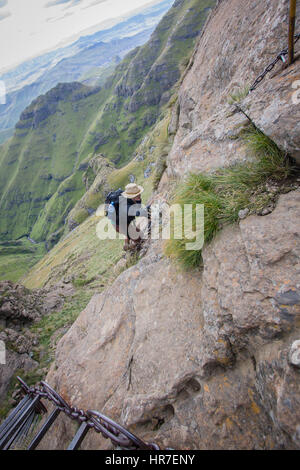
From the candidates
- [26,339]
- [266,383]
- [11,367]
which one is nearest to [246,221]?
[266,383]

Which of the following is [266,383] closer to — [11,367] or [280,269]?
[280,269]

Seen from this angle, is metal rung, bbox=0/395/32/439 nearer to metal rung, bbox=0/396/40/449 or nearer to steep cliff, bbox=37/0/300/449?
metal rung, bbox=0/396/40/449

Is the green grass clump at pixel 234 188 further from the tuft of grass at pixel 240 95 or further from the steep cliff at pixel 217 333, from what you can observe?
the tuft of grass at pixel 240 95

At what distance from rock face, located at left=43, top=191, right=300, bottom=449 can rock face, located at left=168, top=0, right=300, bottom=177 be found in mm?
1791

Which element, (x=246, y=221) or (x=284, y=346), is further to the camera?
(x=246, y=221)

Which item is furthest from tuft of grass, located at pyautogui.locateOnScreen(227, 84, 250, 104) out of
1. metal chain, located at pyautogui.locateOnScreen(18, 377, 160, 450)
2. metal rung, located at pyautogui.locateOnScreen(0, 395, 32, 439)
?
metal rung, located at pyautogui.locateOnScreen(0, 395, 32, 439)

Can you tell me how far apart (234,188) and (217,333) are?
277 centimetres

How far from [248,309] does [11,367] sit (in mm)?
10788

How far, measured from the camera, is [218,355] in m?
3.76

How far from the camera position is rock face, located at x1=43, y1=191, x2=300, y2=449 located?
3066mm

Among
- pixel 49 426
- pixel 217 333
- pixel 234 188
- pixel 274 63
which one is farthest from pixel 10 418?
pixel 274 63

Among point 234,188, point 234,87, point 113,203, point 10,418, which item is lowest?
point 10,418

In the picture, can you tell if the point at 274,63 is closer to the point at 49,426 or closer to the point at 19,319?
the point at 49,426
